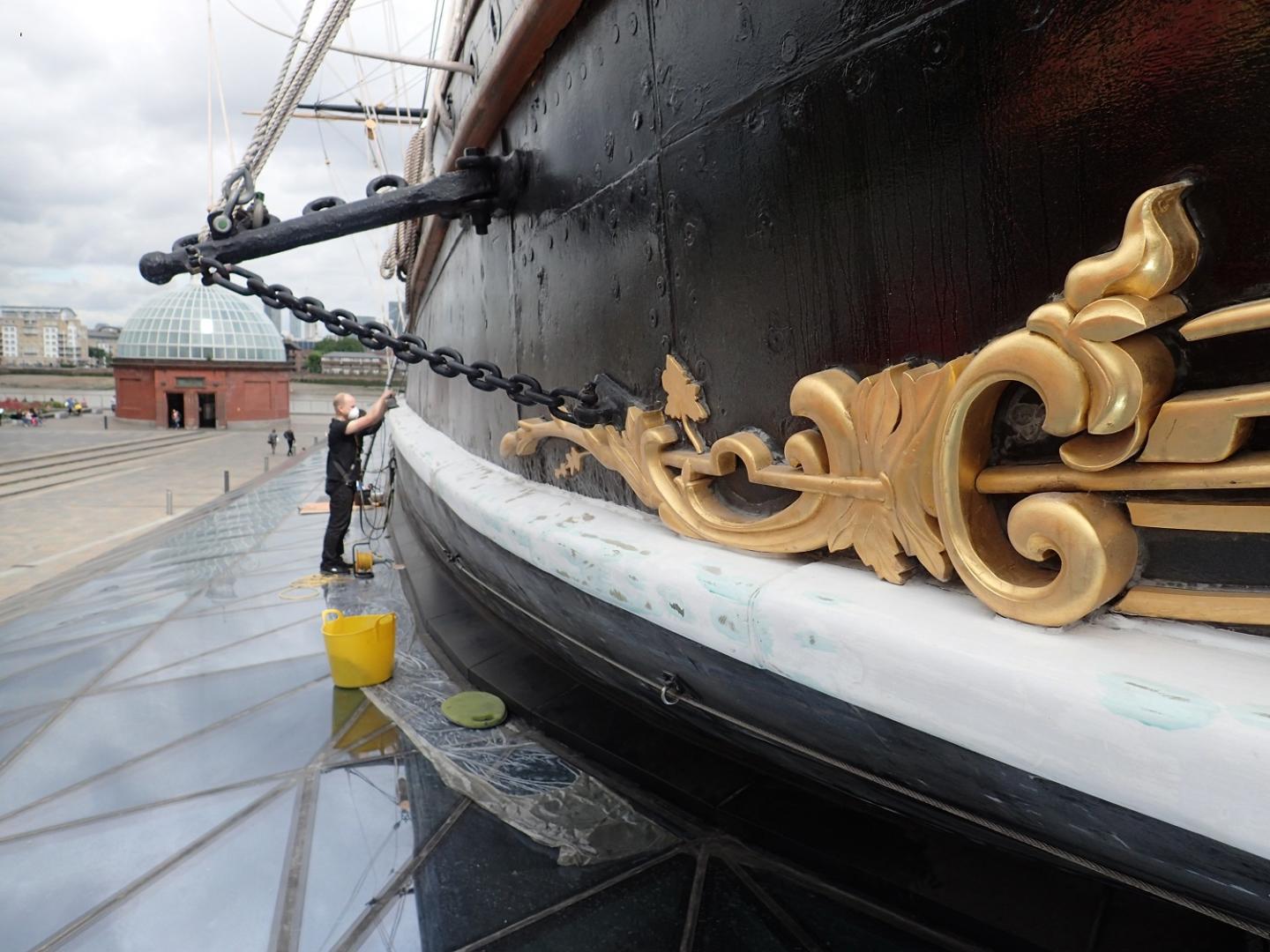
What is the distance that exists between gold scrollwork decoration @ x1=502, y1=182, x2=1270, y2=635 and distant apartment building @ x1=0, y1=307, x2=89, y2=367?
14696cm

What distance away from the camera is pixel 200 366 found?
38.0m

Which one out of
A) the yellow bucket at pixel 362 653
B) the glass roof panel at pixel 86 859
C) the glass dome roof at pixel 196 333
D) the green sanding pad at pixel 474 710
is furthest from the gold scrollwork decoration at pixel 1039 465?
the glass dome roof at pixel 196 333

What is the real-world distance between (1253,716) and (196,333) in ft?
161

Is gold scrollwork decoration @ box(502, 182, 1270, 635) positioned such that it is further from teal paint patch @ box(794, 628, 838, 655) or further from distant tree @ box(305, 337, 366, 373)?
distant tree @ box(305, 337, 366, 373)

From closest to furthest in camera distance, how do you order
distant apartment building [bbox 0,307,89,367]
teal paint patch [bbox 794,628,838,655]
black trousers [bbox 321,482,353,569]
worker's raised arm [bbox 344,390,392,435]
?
teal paint patch [bbox 794,628,838,655]
black trousers [bbox 321,482,353,569]
worker's raised arm [bbox 344,390,392,435]
distant apartment building [bbox 0,307,89,367]

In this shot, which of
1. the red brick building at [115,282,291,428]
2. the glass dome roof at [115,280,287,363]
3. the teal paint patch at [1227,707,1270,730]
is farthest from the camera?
the glass dome roof at [115,280,287,363]

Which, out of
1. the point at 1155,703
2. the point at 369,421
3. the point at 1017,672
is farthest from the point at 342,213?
the point at 369,421

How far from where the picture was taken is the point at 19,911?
6.77 feet

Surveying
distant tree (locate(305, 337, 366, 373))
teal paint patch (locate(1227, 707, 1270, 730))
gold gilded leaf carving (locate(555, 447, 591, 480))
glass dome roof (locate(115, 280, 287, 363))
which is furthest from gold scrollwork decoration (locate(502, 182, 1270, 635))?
distant tree (locate(305, 337, 366, 373))

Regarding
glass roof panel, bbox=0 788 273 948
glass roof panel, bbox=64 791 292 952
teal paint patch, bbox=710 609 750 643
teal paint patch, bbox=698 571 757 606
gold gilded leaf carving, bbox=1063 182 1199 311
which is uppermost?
gold gilded leaf carving, bbox=1063 182 1199 311

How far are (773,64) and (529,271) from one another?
51.2 inches

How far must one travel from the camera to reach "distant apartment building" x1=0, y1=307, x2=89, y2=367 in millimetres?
119625

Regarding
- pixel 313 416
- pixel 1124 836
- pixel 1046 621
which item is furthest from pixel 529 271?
pixel 313 416

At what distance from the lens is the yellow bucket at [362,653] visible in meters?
3.42
